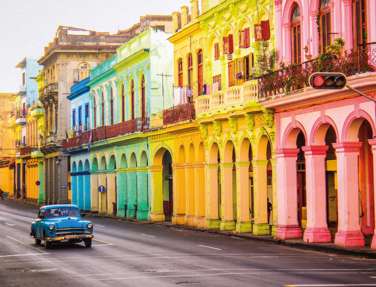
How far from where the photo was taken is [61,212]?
33.4 m

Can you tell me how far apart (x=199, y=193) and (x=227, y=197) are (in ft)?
13.2

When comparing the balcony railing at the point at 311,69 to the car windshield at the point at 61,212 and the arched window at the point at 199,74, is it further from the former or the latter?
the arched window at the point at 199,74

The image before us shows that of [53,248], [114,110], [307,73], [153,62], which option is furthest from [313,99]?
[114,110]

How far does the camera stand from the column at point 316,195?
107ft

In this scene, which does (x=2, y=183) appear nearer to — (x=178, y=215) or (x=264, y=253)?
(x=178, y=215)

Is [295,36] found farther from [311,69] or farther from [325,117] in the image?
[325,117]

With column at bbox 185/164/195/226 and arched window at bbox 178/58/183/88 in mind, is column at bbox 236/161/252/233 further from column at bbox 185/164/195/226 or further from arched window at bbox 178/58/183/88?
arched window at bbox 178/58/183/88

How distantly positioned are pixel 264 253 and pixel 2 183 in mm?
98535

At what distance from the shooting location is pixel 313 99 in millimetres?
31938

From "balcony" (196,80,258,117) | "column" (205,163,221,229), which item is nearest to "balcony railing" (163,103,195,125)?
"balcony" (196,80,258,117)

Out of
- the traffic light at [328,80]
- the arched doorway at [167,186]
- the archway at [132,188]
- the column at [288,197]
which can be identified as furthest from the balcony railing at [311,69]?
the archway at [132,188]

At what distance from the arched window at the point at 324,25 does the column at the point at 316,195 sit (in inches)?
145

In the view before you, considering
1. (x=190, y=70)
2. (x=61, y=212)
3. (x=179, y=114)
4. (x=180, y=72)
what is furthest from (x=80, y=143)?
(x=61, y=212)

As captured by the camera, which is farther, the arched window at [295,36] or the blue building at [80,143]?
the blue building at [80,143]
